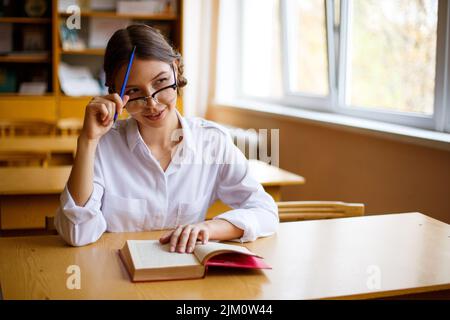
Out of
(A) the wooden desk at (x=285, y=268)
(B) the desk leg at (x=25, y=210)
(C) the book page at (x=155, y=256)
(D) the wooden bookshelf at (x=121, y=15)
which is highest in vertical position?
(D) the wooden bookshelf at (x=121, y=15)

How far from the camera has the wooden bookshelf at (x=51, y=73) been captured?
4.93m

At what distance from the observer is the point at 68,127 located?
13.9 feet

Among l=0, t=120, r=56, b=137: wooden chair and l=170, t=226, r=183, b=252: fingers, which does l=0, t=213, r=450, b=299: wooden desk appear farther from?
l=0, t=120, r=56, b=137: wooden chair

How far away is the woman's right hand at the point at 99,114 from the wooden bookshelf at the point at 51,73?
371cm

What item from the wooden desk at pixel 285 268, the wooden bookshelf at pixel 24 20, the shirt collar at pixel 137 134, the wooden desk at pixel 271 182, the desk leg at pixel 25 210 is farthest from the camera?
the wooden bookshelf at pixel 24 20

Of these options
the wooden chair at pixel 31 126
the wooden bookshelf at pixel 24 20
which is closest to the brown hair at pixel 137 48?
the wooden chair at pixel 31 126

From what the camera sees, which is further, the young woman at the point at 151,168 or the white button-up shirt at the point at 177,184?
the white button-up shirt at the point at 177,184

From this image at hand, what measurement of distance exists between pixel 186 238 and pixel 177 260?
105mm

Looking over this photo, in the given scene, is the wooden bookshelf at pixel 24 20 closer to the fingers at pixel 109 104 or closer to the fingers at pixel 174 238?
the fingers at pixel 109 104

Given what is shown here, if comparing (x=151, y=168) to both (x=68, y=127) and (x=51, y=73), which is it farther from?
(x=51, y=73)

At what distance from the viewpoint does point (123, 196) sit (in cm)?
164

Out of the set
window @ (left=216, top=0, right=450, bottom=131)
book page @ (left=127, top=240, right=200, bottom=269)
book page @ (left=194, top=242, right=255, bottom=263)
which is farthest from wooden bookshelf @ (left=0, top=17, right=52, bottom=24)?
book page @ (left=194, top=242, right=255, bottom=263)

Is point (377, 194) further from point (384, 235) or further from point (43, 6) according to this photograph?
point (43, 6)
